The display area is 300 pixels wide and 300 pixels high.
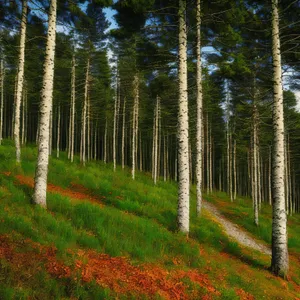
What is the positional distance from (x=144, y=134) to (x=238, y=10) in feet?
99.5

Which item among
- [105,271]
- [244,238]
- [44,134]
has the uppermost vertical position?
[44,134]

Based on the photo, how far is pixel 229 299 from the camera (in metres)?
5.61

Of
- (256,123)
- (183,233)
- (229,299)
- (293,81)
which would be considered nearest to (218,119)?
(256,123)

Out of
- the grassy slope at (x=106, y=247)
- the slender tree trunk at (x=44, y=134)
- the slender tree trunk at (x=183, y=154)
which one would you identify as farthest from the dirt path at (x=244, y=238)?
the slender tree trunk at (x=44, y=134)

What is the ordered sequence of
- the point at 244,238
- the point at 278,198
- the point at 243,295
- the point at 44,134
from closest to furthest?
the point at 243,295, the point at 44,134, the point at 278,198, the point at 244,238

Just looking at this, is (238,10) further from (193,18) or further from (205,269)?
(205,269)

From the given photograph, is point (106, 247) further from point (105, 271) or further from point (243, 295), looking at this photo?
point (243, 295)

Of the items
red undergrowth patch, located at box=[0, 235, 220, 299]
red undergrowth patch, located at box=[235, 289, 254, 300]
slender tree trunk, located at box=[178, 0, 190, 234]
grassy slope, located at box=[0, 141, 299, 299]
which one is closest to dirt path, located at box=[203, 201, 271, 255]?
grassy slope, located at box=[0, 141, 299, 299]


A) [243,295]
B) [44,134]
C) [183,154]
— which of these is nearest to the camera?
[243,295]

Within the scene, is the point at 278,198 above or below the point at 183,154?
below

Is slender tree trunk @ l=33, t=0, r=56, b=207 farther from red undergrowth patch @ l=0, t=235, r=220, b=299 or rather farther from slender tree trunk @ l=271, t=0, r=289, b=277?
slender tree trunk @ l=271, t=0, r=289, b=277

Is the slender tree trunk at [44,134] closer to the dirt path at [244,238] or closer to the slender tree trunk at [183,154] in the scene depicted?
the slender tree trunk at [183,154]

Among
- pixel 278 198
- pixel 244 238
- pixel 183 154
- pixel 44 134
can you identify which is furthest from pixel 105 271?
pixel 244 238

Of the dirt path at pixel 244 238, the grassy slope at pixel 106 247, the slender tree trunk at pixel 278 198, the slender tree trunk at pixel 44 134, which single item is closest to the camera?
the grassy slope at pixel 106 247
